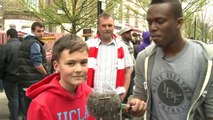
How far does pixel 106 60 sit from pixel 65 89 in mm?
2093

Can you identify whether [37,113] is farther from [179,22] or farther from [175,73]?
[179,22]

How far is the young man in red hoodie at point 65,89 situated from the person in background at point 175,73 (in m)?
0.42

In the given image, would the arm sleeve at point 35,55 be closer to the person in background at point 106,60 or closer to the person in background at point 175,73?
the person in background at point 106,60

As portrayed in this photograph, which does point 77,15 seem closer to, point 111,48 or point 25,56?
point 25,56

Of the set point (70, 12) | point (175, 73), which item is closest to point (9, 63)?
point (175, 73)

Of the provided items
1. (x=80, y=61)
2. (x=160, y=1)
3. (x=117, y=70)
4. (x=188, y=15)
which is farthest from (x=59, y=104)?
(x=188, y=15)

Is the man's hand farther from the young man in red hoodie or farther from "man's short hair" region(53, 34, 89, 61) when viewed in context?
"man's short hair" region(53, 34, 89, 61)

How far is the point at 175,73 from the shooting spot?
2.38 m

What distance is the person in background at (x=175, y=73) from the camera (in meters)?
2.29

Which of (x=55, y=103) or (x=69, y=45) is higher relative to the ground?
(x=69, y=45)

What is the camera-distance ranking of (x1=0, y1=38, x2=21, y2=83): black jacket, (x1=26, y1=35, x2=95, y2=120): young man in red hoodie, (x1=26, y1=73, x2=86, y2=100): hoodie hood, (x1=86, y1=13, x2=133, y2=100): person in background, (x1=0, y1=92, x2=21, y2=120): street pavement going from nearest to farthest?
1. (x1=26, y1=35, x2=95, y2=120): young man in red hoodie
2. (x1=26, y1=73, x2=86, y2=100): hoodie hood
3. (x1=86, y1=13, x2=133, y2=100): person in background
4. (x1=0, y1=38, x2=21, y2=83): black jacket
5. (x1=0, y1=92, x2=21, y2=120): street pavement

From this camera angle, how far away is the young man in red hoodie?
2.41 m

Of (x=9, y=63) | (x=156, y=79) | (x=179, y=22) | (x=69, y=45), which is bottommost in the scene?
(x=9, y=63)

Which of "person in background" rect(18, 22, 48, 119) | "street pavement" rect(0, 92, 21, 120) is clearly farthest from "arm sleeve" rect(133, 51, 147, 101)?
"street pavement" rect(0, 92, 21, 120)
